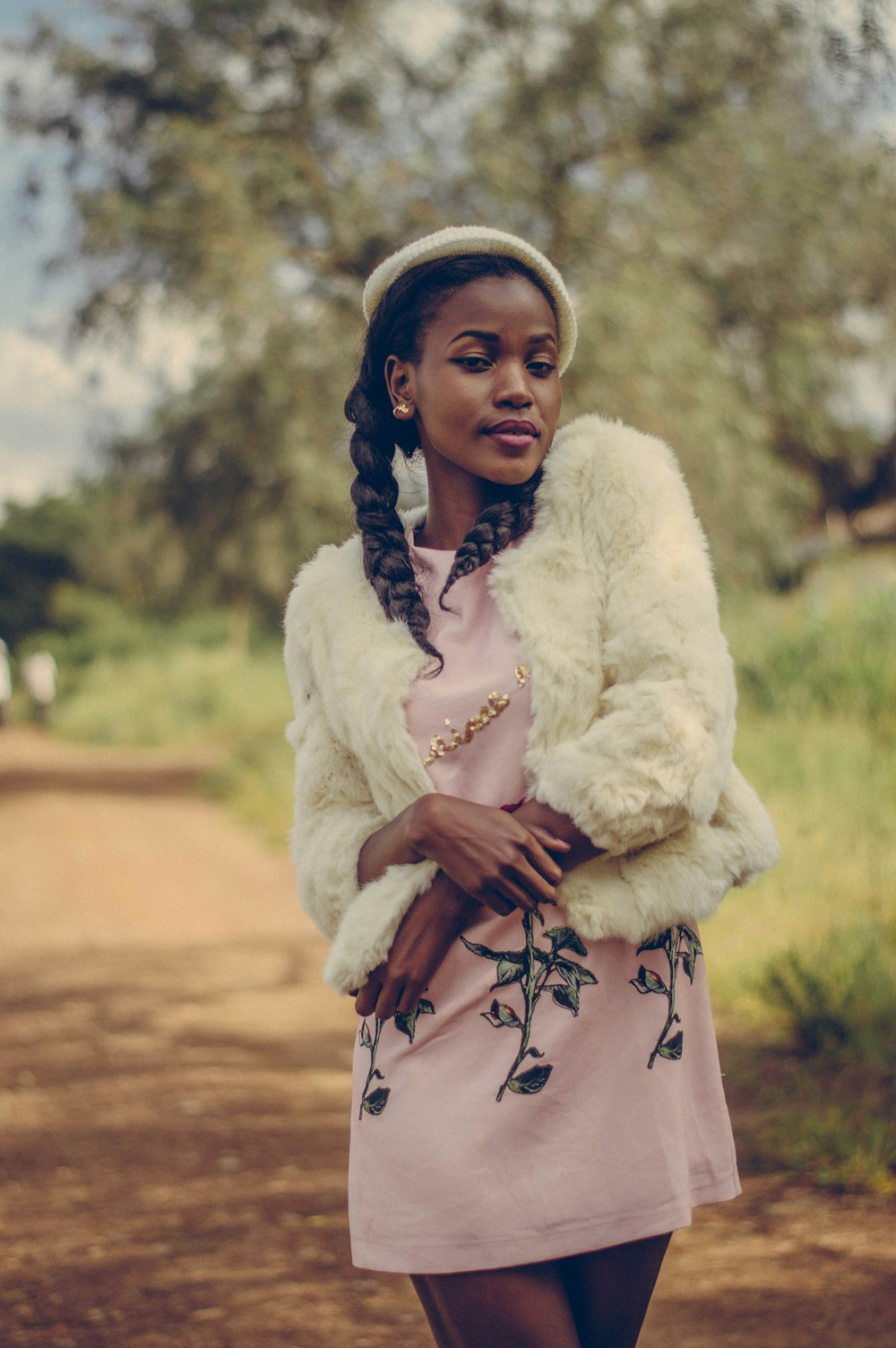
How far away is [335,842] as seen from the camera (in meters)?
1.93

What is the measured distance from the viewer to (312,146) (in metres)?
10.7

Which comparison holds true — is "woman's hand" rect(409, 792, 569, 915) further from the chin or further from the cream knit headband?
the cream knit headband

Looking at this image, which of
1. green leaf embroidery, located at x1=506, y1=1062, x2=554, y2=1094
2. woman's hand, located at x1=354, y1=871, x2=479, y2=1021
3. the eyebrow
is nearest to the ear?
the eyebrow

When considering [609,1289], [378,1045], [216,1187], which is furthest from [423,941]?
[216,1187]

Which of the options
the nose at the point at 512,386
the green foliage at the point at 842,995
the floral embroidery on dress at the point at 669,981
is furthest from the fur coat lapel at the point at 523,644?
the green foliage at the point at 842,995

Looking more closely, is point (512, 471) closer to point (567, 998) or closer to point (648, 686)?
point (648, 686)

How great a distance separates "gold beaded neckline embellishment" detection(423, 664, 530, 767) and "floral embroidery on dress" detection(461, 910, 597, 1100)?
254mm

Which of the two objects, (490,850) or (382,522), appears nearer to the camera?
(490,850)

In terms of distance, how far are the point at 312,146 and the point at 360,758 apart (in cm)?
988

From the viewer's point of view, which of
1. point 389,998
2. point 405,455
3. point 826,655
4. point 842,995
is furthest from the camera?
point 826,655

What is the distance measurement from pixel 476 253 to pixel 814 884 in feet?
14.7

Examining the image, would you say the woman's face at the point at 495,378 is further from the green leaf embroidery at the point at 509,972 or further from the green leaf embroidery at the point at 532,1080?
the green leaf embroidery at the point at 532,1080

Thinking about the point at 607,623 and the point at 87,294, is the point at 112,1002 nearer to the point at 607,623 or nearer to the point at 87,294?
the point at 607,623

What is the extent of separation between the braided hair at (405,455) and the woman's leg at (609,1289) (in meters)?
0.83
